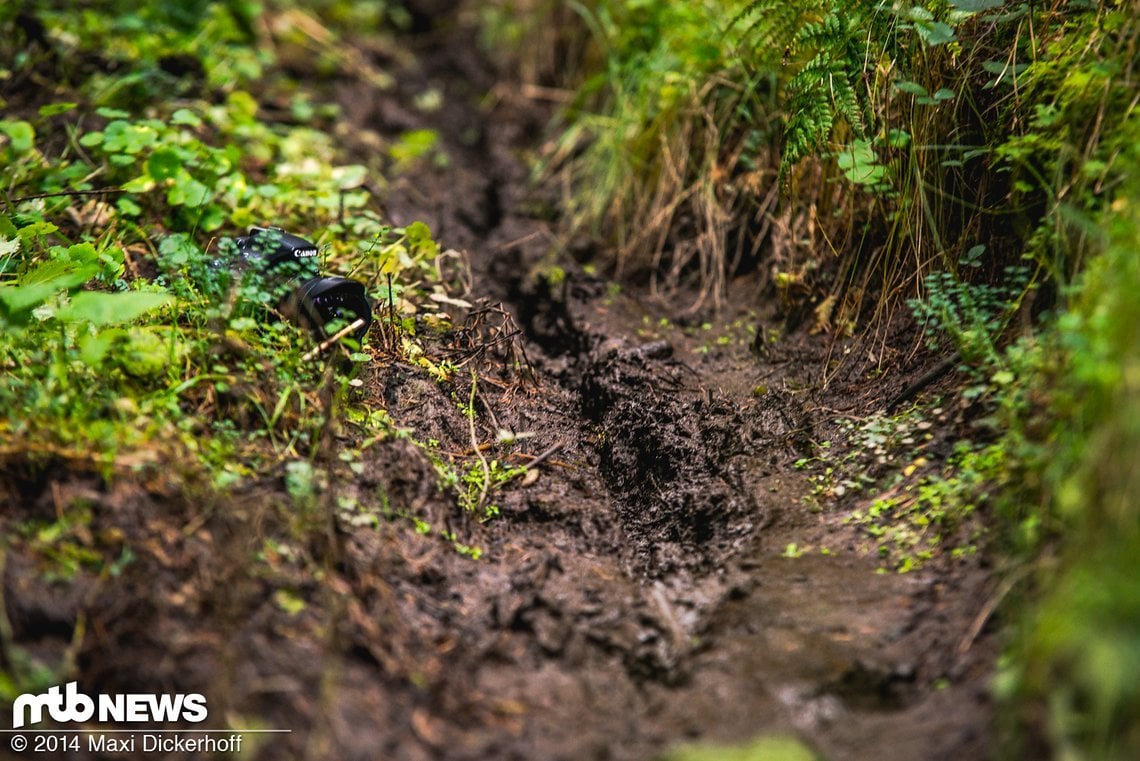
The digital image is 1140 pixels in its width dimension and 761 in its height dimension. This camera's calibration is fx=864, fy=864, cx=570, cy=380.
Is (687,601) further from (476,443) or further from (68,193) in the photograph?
(68,193)

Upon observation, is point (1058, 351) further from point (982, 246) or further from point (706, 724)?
point (706, 724)

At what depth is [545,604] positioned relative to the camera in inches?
83.5

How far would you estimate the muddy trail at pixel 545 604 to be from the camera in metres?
1.78

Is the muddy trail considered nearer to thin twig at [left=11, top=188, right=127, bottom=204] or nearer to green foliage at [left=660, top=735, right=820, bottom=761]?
green foliage at [left=660, top=735, right=820, bottom=761]

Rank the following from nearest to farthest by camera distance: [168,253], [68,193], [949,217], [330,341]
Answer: [330,341], [949,217], [168,253], [68,193]

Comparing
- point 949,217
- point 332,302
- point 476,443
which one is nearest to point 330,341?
point 332,302

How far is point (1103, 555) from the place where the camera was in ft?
4.84

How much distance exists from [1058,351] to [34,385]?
2416 mm

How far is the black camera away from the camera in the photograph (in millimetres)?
2504

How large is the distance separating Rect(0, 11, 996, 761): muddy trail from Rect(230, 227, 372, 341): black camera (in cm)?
22

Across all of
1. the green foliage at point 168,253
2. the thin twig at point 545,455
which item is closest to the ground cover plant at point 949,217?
the thin twig at point 545,455

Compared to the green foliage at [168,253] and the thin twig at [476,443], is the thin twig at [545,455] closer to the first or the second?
the thin twig at [476,443]

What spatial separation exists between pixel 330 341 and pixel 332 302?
0.14m

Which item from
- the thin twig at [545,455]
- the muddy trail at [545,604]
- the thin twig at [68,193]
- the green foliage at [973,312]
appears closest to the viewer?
the muddy trail at [545,604]
